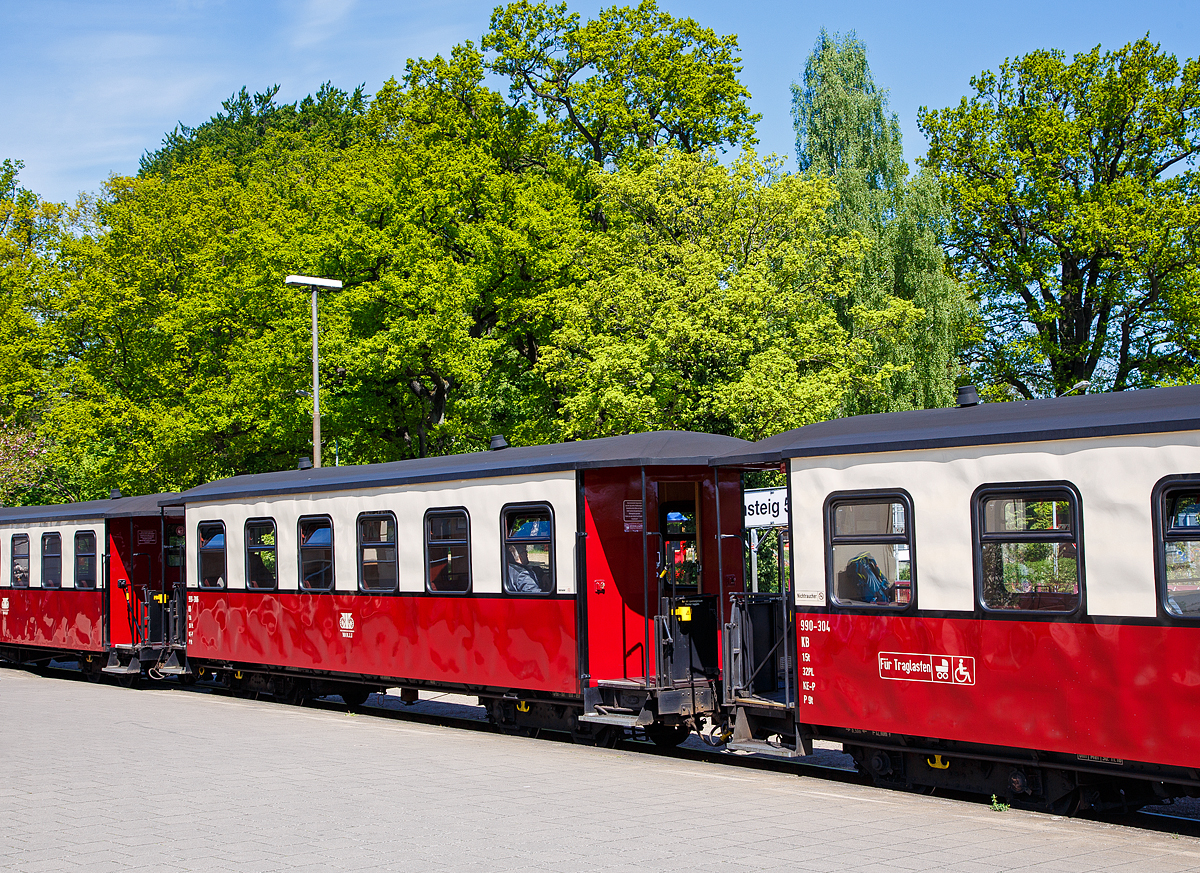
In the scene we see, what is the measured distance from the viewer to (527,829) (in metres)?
8.52

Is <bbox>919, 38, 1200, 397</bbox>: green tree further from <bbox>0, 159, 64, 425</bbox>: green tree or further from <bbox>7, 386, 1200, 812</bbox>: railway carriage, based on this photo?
<bbox>0, 159, 64, 425</bbox>: green tree

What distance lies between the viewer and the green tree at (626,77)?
34938 mm

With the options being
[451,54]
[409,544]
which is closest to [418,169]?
[451,54]

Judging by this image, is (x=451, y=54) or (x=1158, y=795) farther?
(x=451, y=54)

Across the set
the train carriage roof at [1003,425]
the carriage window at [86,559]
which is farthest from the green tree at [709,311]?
the train carriage roof at [1003,425]

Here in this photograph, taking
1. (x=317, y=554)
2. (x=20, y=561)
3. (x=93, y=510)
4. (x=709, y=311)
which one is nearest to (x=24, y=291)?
(x=20, y=561)

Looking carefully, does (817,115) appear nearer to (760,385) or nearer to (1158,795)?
(760,385)

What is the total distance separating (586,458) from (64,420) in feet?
92.6

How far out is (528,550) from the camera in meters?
13.7

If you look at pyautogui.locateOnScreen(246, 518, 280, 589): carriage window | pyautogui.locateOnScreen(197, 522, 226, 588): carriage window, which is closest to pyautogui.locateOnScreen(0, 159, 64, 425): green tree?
pyautogui.locateOnScreen(197, 522, 226, 588): carriage window

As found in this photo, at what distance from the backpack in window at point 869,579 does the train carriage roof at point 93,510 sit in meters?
13.7

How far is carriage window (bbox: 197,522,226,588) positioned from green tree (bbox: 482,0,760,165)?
1896 centimetres

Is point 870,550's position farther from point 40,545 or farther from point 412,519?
point 40,545

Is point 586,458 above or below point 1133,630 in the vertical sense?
above
